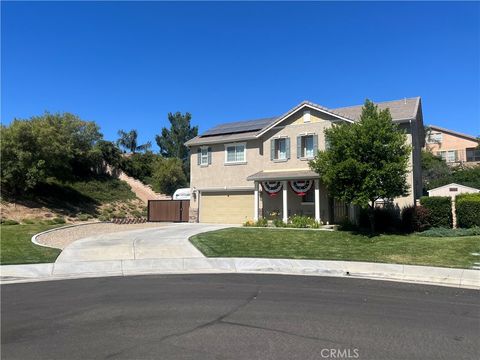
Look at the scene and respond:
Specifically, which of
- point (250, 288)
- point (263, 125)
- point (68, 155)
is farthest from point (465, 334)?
point (68, 155)

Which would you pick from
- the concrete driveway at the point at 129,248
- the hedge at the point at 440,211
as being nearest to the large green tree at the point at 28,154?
the concrete driveway at the point at 129,248

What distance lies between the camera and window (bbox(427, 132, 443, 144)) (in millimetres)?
61750

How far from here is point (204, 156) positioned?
1273 inches

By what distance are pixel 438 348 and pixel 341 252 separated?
1078 cm

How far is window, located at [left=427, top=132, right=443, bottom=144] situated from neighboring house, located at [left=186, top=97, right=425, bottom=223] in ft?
115

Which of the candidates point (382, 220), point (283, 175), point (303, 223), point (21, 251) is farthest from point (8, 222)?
point (382, 220)

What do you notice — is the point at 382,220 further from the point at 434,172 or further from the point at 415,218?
the point at 434,172

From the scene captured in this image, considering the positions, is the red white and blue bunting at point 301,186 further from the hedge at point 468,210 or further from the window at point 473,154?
the window at point 473,154

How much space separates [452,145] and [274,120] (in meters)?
41.2

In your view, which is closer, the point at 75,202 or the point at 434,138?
the point at 75,202

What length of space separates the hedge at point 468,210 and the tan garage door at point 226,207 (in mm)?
12822

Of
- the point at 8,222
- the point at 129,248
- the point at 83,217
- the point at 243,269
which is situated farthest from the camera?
the point at 83,217

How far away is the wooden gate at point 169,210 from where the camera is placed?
3397 cm

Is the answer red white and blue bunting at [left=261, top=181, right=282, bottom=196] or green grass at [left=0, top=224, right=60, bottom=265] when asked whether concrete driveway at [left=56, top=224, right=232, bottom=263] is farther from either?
red white and blue bunting at [left=261, top=181, right=282, bottom=196]
